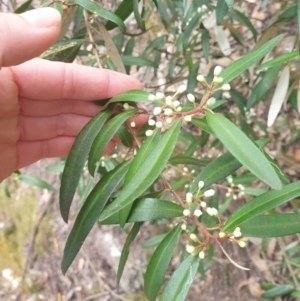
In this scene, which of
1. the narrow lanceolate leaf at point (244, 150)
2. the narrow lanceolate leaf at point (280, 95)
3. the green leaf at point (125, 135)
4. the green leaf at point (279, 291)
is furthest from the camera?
the green leaf at point (279, 291)

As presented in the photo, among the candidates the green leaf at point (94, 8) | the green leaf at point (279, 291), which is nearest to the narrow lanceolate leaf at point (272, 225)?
the green leaf at point (94, 8)

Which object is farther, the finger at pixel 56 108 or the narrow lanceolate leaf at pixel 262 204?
the finger at pixel 56 108

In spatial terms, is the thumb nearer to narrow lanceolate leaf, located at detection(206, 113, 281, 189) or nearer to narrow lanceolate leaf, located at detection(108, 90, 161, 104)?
narrow lanceolate leaf, located at detection(108, 90, 161, 104)

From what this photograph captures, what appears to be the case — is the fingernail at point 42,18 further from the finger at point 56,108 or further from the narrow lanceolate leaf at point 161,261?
the narrow lanceolate leaf at point 161,261

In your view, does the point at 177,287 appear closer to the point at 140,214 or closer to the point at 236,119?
the point at 140,214

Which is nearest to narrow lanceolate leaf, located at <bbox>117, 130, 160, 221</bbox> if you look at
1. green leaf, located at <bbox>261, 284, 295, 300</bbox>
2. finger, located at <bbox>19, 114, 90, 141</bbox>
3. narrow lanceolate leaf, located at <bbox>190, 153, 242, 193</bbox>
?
narrow lanceolate leaf, located at <bbox>190, 153, 242, 193</bbox>
